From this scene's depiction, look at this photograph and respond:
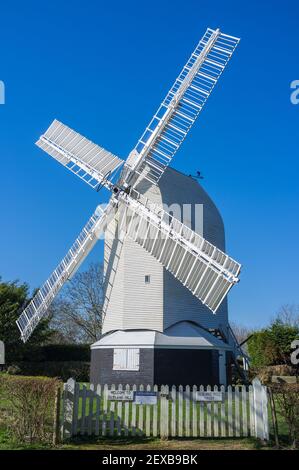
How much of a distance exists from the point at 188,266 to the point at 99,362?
6.52m

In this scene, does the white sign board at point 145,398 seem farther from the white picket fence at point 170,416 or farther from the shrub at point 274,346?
the shrub at point 274,346

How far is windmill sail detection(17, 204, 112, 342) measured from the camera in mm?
20203

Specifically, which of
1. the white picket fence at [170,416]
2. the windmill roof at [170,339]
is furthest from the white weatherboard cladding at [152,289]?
the white picket fence at [170,416]

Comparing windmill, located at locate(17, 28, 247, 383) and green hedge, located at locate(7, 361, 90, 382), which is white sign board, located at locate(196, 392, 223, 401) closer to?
windmill, located at locate(17, 28, 247, 383)

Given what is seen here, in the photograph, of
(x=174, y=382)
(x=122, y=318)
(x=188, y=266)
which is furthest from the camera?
(x=122, y=318)

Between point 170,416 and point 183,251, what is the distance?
7.44 metres

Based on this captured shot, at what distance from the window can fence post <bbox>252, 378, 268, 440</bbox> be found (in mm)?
9008

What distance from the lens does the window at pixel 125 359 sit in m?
19.2

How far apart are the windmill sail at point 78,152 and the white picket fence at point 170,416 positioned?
1097 cm

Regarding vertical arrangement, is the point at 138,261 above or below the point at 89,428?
above

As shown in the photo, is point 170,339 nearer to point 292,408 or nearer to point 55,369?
point 292,408
